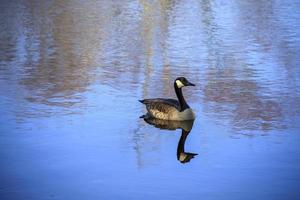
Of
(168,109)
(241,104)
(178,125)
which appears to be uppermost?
(168,109)

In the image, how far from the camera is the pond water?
8.36 meters

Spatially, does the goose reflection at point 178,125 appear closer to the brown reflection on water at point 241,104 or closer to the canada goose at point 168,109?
the canada goose at point 168,109

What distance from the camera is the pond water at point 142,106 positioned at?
8359 millimetres

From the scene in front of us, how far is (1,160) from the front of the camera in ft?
29.9

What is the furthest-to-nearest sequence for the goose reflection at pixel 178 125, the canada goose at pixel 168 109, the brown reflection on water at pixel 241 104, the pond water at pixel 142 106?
the canada goose at pixel 168 109 < the brown reflection on water at pixel 241 104 < the goose reflection at pixel 178 125 < the pond water at pixel 142 106

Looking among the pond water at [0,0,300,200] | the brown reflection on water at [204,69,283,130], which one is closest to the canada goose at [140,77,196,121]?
the pond water at [0,0,300,200]

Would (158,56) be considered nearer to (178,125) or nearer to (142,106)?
(142,106)

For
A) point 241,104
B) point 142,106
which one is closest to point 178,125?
point 142,106

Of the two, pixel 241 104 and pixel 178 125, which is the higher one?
pixel 241 104

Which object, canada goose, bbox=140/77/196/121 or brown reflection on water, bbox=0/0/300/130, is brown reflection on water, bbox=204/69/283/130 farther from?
canada goose, bbox=140/77/196/121

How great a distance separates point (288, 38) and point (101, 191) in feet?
40.9

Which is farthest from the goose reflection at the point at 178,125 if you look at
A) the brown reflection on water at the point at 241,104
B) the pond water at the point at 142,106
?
the brown reflection on water at the point at 241,104

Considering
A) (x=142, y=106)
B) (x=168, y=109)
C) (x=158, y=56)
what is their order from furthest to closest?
(x=158, y=56), (x=142, y=106), (x=168, y=109)

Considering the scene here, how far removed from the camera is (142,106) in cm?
1233
